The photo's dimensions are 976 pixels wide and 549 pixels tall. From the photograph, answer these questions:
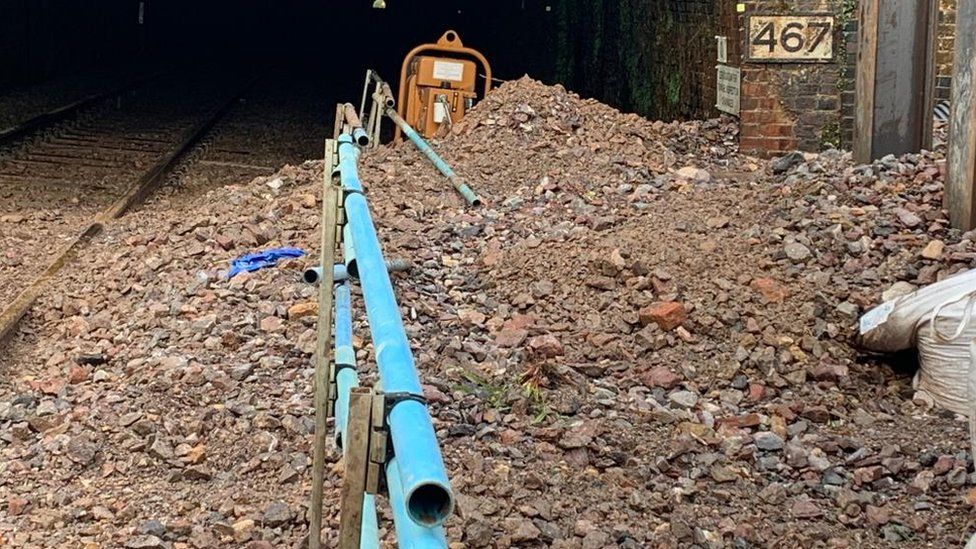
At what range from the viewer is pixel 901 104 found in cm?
709

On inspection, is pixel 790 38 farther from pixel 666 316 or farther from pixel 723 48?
pixel 666 316

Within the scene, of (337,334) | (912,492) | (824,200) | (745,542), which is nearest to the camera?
(337,334)

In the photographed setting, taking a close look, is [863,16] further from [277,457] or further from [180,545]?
[180,545]

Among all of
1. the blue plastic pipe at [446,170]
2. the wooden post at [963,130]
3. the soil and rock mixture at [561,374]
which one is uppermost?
→ the wooden post at [963,130]

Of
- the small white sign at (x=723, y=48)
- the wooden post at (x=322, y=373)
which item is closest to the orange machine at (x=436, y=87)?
the small white sign at (x=723, y=48)

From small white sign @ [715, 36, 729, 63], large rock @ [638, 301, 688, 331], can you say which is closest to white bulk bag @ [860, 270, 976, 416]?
large rock @ [638, 301, 688, 331]

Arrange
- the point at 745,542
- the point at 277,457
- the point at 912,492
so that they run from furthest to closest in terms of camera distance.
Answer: the point at 277,457 → the point at 912,492 → the point at 745,542

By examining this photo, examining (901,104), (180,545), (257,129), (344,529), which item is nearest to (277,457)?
(180,545)

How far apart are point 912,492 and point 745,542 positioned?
0.67 metres

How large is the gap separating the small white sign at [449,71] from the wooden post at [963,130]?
5.66 meters

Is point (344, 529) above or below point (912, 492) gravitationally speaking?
above

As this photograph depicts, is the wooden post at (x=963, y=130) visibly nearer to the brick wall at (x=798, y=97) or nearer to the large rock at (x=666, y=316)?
the large rock at (x=666, y=316)

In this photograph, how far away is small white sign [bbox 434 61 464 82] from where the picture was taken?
1091cm

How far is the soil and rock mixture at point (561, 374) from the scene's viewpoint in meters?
3.74
